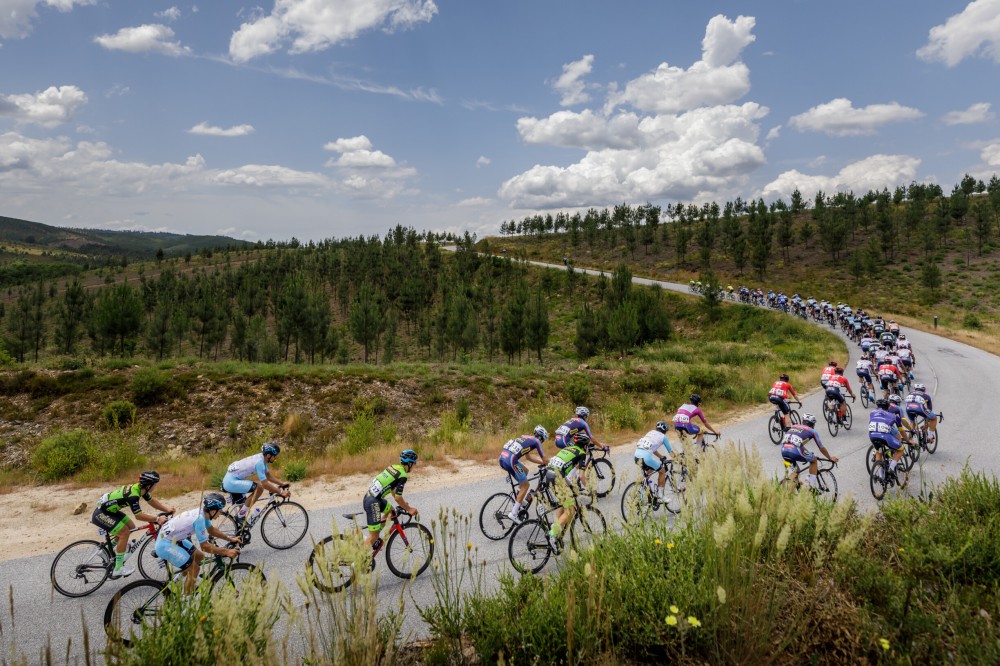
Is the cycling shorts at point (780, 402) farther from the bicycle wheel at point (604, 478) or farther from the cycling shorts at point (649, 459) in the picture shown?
the cycling shorts at point (649, 459)

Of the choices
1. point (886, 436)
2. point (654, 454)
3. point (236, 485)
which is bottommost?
point (236, 485)

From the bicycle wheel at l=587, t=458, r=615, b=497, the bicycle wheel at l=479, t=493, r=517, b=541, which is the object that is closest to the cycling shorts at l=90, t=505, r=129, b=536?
the bicycle wheel at l=479, t=493, r=517, b=541

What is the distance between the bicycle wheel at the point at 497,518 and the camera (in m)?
8.52

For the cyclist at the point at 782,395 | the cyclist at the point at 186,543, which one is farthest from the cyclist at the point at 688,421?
the cyclist at the point at 186,543

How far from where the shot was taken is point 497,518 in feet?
27.8

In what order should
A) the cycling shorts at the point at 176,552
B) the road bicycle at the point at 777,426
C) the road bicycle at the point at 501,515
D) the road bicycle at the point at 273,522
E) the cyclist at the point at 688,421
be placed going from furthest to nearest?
the road bicycle at the point at 777,426 → the cyclist at the point at 688,421 → the road bicycle at the point at 501,515 → the road bicycle at the point at 273,522 → the cycling shorts at the point at 176,552

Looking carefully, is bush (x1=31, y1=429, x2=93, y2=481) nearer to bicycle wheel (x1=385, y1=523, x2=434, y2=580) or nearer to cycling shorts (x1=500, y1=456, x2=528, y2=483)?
bicycle wheel (x1=385, y1=523, x2=434, y2=580)

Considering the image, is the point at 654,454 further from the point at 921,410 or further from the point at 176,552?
the point at 921,410

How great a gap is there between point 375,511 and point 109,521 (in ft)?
13.0

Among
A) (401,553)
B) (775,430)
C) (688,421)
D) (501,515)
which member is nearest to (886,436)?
(688,421)

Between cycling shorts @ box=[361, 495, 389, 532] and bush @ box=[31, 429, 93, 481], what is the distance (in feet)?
34.7

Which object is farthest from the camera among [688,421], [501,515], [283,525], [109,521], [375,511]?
[688,421]

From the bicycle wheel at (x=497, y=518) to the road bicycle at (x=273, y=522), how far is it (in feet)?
11.0

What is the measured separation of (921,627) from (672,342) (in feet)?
156
